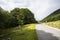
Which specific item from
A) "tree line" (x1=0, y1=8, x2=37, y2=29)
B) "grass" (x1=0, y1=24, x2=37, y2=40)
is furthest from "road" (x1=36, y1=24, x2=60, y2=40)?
"tree line" (x1=0, y1=8, x2=37, y2=29)

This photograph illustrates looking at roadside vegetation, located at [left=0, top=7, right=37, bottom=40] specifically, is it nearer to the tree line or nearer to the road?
the tree line

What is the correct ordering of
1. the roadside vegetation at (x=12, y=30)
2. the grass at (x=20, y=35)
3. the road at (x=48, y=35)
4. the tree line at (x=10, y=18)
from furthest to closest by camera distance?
the tree line at (x=10, y=18) → the roadside vegetation at (x=12, y=30) → the grass at (x=20, y=35) → the road at (x=48, y=35)

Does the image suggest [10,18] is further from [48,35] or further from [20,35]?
[48,35]

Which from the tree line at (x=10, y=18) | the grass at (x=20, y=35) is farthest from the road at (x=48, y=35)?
the tree line at (x=10, y=18)

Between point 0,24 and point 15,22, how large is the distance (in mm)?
31782

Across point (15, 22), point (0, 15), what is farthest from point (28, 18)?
point (0, 15)

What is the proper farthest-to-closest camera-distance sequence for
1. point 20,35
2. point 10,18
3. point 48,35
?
point 10,18 < point 20,35 < point 48,35

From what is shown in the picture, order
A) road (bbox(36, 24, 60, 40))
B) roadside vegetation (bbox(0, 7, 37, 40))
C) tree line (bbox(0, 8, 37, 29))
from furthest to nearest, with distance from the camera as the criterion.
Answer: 1. tree line (bbox(0, 8, 37, 29))
2. roadside vegetation (bbox(0, 7, 37, 40))
3. road (bbox(36, 24, 60, 40))

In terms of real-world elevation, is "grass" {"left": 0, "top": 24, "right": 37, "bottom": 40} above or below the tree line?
below

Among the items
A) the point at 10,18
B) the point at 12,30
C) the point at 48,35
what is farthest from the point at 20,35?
the point at 10,18

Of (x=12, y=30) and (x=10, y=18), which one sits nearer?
(x=12, y=30)

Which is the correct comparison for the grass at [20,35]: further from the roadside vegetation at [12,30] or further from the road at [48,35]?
the road at [48,35]

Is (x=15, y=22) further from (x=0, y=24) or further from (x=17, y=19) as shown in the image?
(x=0, y=24)

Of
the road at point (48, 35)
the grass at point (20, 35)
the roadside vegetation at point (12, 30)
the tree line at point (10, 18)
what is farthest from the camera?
the tree line at point (10, 18)
